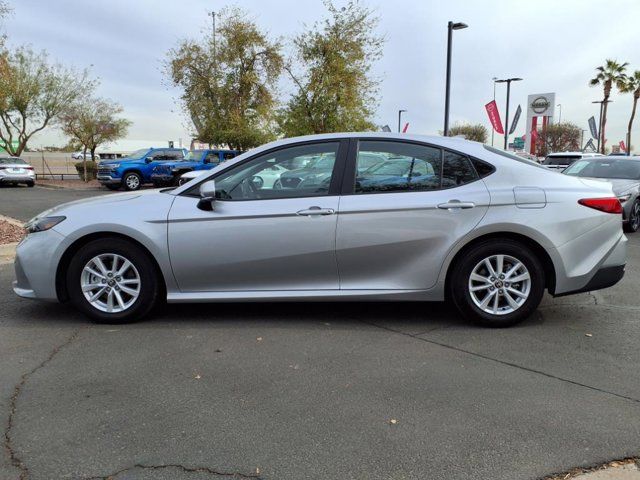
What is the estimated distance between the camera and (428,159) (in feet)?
15.1

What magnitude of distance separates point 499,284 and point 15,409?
3.59 m

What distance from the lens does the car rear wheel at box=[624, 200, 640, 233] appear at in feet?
34.5

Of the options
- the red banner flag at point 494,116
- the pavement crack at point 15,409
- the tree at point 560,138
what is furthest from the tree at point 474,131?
the pavement crack at point 15,409

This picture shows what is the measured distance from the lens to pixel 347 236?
4.43m

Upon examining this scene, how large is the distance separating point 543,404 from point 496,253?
1.52m

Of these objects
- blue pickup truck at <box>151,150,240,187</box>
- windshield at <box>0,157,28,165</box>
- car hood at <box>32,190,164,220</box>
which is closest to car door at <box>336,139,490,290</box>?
car hood at <box>32,190,164,220</box>

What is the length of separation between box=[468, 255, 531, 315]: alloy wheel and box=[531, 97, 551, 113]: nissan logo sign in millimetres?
37970

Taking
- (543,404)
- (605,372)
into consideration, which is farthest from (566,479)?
(605,372)

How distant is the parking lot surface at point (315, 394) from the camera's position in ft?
8.72

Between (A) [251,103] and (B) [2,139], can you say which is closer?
(A) [251,103]

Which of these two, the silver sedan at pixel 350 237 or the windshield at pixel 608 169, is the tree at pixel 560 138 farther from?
the silver sedan at pixel 350 237

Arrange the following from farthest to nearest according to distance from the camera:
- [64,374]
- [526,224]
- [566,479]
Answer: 1. [526,224]
2. [64,374]
3. [566,479]

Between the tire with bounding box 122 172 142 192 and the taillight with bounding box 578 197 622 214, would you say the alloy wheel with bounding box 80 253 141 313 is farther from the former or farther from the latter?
the tire with bounding box 122 172 142 192

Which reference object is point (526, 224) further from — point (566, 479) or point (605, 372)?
point (566, 479)
